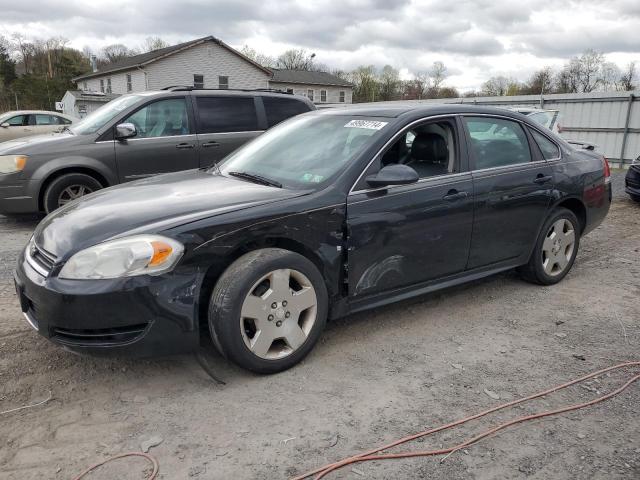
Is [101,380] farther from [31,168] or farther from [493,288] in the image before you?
[31,168]

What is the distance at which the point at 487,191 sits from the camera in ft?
13.5

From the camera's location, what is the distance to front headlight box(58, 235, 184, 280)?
9.13 ft

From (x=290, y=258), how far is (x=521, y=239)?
7.70 ft

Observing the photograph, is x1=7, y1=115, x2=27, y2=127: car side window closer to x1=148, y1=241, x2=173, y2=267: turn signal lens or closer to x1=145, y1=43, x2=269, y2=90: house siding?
x1=148, y1=241, x2=173, y2=267: turn signal lens

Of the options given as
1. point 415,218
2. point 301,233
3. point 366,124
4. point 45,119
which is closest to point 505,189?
point 415,218

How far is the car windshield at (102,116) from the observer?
6844 millimetres

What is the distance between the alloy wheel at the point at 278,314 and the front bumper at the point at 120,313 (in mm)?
322

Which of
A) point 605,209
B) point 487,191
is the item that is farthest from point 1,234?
point 605,209

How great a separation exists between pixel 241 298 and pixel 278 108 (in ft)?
18.1

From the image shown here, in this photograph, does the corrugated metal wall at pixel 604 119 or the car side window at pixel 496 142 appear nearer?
the car side window at pixel 496 142

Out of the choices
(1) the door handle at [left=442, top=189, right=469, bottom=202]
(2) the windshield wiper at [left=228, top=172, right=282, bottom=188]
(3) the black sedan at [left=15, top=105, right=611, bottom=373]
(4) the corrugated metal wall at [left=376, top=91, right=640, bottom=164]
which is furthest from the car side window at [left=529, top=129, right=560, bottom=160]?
(4) the corrugated metal wall at [left=376, top=91, right=640, bottom=164]

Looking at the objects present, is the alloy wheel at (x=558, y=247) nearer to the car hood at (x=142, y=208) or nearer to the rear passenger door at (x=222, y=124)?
the car hood at (x=142, y=208)

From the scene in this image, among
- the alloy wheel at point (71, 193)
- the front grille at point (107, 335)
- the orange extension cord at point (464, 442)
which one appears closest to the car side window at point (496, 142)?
the orange extension cord at point (464, 442)

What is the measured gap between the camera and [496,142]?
4398 mm
